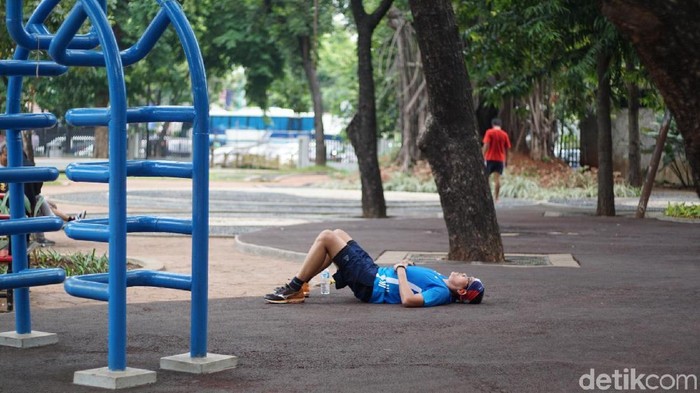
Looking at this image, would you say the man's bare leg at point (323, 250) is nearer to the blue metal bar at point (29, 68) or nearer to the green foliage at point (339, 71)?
the blue metal bar at point (29, 68)

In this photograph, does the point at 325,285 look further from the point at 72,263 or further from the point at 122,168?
the point at 122,168

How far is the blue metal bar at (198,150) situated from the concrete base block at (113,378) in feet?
1.84

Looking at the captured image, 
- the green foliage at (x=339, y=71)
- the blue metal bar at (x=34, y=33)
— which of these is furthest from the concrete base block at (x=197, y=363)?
the green foliage at (x=339, y=71)

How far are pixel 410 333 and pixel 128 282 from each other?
7.94 feet

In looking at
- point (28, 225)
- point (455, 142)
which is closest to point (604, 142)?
point (455, 142)

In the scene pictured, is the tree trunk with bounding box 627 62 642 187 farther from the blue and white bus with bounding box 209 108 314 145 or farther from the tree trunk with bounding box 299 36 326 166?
the blue and white bus with bounding box 209 108 314 145

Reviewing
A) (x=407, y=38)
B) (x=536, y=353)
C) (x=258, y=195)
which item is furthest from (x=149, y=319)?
(x=407, y=38)

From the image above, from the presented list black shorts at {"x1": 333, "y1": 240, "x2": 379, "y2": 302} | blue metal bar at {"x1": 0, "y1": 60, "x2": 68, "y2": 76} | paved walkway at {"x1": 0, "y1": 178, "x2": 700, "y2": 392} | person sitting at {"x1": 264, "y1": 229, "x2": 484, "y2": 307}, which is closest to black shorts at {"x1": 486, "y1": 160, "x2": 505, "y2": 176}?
paved walkway at {"x1": 0, "y1": 178, "x2": 700, "y2": 392}

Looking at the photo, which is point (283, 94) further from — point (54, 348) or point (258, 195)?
point (54, 348)

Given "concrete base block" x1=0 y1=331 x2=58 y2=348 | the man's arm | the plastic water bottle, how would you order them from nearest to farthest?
"concrete base block" x1=0 y1=331 x2=58 y2=348 < the man's arm < the plastic water bottle

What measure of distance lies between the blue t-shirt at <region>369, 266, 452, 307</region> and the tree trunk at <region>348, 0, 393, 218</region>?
39.1 ft

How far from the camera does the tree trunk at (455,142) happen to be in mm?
14531

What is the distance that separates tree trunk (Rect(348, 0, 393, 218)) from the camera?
22.4 m

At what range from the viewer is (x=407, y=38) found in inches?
1491
